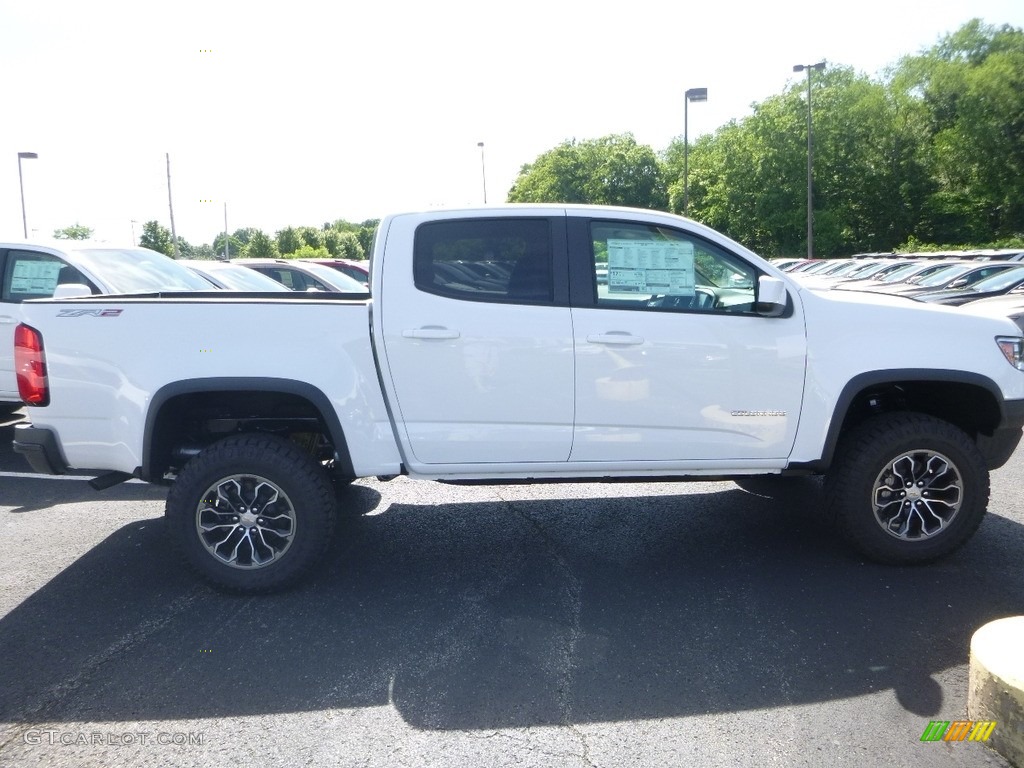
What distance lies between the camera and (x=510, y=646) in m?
4.08

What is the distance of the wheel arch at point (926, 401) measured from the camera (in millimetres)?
4773

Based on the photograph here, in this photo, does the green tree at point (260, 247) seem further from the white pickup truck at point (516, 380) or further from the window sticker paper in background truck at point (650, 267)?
the window sticker paper in background truck at point (650, 267)

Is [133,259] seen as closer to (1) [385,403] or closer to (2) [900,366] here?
(1) [385,403]

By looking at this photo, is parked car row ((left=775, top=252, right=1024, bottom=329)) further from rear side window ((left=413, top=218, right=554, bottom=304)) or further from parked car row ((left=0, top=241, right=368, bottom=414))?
parked car row ((left=0, top=241, right=368, bottom=414))

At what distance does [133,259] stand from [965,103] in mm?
42832

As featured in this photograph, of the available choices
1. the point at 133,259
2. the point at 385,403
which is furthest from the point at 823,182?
the point at 385,403

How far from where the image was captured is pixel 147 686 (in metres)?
3.78

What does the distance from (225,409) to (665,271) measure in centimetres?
249

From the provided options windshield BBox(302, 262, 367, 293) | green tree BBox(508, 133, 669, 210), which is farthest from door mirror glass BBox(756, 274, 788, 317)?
green tree BBox(508, 133, 669, 210)

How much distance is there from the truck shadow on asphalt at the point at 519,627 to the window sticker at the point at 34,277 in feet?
11.0

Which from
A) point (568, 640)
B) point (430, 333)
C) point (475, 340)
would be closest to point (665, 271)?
point (475, 340)

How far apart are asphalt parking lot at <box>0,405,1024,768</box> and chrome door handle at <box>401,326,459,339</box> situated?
1.35 meters

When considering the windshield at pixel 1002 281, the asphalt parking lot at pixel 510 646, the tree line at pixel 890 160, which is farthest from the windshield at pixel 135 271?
the tree line at pixel 890 160

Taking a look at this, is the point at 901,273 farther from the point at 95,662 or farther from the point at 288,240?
the point at 288,240
